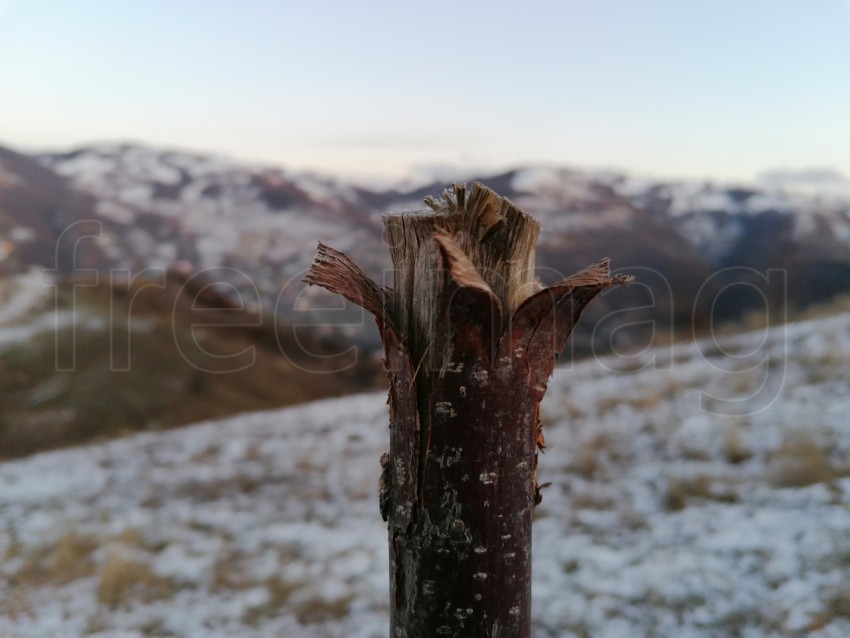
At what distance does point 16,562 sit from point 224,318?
14.5 ft

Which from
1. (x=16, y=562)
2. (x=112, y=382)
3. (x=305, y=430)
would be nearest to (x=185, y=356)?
(x=112, y=382)

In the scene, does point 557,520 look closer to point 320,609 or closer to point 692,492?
point 692,492

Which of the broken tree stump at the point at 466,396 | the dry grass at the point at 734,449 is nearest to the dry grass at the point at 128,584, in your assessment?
the broken tree stump at the point at 466,396

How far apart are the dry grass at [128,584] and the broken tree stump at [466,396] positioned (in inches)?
99.7

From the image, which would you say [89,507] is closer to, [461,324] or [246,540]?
[246,540]

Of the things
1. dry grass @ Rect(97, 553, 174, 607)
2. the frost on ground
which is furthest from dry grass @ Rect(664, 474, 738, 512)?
dry grass @ Rect(97, 553, 174, 607)

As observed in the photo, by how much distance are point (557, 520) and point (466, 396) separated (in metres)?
2.77

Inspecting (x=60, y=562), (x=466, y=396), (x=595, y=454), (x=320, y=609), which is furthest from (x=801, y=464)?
(x=60, y=562)

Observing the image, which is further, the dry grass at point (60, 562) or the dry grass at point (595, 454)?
the dry grass at point (595, 454)

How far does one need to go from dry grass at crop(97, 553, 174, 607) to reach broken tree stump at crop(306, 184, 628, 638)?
253 centimetres

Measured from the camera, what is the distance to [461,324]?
48.7 inches

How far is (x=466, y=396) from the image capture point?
4.15ft

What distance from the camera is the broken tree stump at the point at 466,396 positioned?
126cm

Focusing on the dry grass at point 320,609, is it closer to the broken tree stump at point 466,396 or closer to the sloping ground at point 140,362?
the broken tree stump at point 466,396
